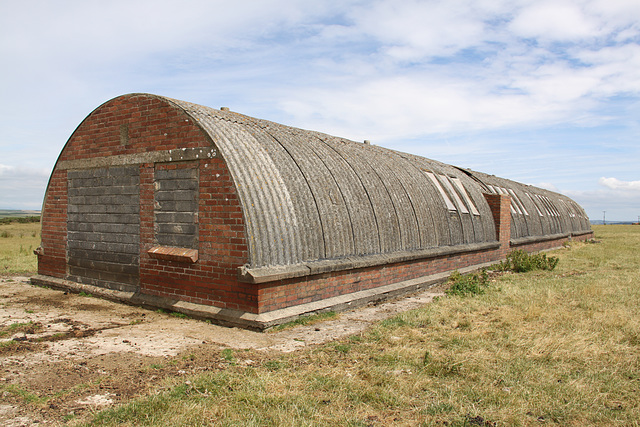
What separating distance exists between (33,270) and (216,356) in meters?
12.0

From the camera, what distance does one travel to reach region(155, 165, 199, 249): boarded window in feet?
29.7

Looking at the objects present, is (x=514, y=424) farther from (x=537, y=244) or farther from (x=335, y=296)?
(x=537, y=244)

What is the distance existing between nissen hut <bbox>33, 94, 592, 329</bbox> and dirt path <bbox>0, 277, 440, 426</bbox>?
1.90ft

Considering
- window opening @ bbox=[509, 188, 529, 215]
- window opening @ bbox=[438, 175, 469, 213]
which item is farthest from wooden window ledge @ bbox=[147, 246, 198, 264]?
window opening @ bbox=[509, 188, 529, 215]

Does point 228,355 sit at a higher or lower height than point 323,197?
lower

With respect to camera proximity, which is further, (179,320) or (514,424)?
(179,320)

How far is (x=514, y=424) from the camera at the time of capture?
14.4ft

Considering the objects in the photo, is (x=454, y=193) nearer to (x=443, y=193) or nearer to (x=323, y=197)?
(x=443, y=193)

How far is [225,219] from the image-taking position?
8.52 meters

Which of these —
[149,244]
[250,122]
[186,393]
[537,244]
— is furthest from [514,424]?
Answer: [537,244]

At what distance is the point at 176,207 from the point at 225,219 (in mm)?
1402

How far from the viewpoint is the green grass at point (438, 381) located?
14.8 ft

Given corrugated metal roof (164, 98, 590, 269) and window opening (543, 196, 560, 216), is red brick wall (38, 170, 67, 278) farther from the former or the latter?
window opening (543, 196, 560, 216)

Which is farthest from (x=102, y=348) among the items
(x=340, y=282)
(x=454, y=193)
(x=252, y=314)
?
(x=454, y=193)
